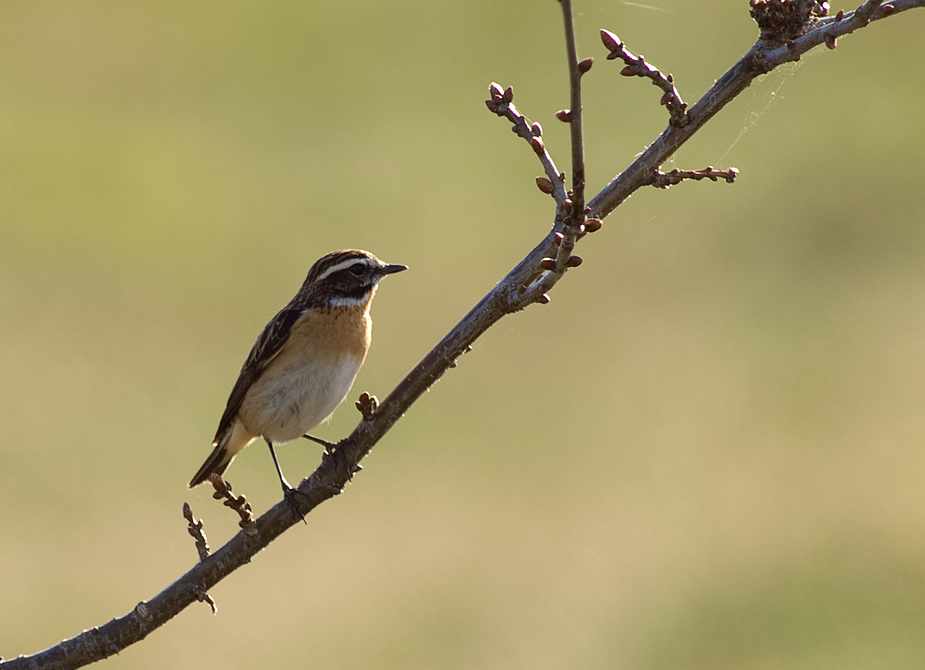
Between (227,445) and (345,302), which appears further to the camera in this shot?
(227,445)

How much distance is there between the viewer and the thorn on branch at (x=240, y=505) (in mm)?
4484

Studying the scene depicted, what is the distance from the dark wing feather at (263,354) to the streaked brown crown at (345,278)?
0.54ft

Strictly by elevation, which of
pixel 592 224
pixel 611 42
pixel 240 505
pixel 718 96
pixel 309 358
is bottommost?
pixel 592 224

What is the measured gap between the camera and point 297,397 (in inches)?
290

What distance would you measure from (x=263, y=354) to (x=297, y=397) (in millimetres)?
521

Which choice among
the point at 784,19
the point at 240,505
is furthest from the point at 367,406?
the point at 784,19

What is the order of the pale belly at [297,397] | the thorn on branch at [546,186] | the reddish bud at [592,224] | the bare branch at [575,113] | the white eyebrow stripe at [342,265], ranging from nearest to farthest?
the bare branch at [575,113], the reddish bud at [592,224], the thorn on branch at [546,186], the pale belly at [297,397], the white eyebrow stripe at [342,265]

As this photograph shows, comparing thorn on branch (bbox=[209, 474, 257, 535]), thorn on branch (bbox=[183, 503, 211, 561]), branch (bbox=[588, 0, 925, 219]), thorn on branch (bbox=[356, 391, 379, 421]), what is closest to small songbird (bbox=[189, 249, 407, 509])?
thorn on branch (bbox=[183, 503, 211, 561])

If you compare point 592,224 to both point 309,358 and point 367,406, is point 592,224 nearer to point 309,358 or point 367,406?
point 367,406

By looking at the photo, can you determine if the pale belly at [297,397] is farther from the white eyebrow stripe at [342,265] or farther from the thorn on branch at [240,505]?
the thorn on branch at [240,505]

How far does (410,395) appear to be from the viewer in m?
4.30

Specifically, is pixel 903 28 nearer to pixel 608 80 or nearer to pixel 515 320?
pixel 608 80

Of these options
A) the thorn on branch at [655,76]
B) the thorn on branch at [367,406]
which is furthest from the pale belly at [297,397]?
the thorn on branch at [655,76]

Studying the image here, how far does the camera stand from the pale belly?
24.1 feet
